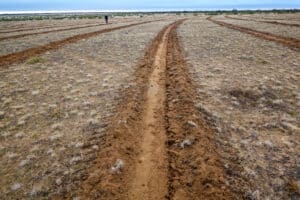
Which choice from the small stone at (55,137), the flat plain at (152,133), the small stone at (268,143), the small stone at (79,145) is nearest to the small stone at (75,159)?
the flat plain at (152,133)

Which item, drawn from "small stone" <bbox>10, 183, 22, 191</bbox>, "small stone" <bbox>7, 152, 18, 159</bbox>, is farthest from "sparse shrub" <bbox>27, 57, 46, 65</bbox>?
"small stone" <bbox>10, 183, 22, 191</bbox>

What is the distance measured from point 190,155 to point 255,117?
10.8ft

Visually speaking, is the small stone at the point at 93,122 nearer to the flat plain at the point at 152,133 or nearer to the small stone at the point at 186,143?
the flat plain at the point at 152,133

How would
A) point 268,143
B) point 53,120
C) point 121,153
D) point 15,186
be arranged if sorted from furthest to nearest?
1. point 53,120
2. point 268,143
3. point 121,153
4. point 15,186

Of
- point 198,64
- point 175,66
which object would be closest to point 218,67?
point 198,64

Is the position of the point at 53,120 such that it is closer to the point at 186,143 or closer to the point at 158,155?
the point at 158,155

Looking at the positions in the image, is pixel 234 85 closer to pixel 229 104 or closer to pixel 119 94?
pixel 229 104

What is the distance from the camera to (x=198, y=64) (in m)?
17.1

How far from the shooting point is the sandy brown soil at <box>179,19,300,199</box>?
20.0ft

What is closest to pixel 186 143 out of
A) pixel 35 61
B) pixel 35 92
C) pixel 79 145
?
pixel 79 145

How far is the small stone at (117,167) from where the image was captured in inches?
256

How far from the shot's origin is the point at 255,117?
9.20m

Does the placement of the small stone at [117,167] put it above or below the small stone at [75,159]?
below

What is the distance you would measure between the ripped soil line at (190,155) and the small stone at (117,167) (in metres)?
1.14
